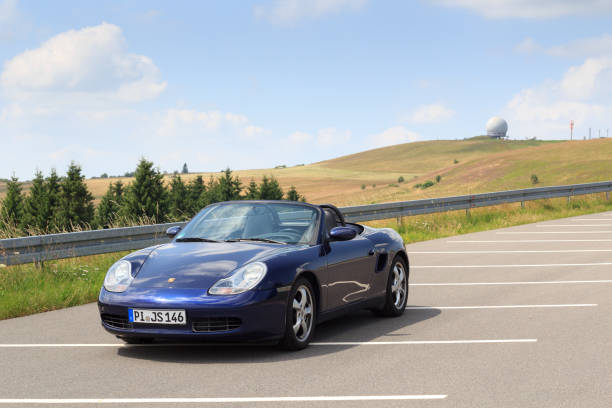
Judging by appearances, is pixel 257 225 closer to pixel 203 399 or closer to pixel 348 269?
pixel 348 269

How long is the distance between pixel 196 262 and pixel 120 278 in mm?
676

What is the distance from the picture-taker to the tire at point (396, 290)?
8852mm

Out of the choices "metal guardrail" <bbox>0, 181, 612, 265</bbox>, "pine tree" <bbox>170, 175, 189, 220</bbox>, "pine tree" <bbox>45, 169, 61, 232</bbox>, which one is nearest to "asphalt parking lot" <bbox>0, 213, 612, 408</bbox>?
"metal guardrail" <bbox>0, 181, 612, 265</bbox>

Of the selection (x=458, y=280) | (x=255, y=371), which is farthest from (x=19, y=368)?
(x=458, y=280)

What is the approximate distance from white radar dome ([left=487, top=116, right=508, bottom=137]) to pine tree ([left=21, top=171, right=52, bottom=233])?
339ft

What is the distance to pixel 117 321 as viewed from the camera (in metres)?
6.89

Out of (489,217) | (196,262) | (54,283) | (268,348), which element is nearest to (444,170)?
(489,217)

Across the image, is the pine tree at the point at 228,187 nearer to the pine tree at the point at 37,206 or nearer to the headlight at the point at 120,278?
the pine tree at the point at 37,206

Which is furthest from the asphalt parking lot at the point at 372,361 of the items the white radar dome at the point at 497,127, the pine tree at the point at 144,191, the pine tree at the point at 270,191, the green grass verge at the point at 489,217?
the white radar dome at the point at 497,127

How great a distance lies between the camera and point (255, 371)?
624 centimetres

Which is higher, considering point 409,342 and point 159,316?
point 159,316

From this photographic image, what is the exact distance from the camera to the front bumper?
654 centimetres

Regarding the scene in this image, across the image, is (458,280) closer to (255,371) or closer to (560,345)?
(560,345)

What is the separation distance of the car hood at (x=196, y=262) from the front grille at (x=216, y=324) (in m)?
0.27
